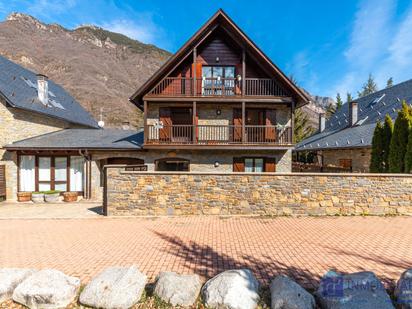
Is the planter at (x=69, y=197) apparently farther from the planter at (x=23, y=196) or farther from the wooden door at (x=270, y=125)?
the wooden door at (x=270, y=125)

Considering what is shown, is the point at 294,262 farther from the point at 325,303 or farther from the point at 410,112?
the point at 410,112

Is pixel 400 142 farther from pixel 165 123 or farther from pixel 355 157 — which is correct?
pixel 165 123

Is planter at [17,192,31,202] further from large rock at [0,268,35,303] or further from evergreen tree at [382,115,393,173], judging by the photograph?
evergreen tree at [382,115,393,173]

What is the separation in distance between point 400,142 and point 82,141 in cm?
1782

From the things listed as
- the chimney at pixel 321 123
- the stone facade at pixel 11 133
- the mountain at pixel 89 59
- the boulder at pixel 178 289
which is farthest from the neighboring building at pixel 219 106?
the mountain at pixel 89 59

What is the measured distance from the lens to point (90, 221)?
27.1ft

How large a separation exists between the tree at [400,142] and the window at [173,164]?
1116 centimetres

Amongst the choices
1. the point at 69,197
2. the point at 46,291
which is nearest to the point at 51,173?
the point at 69,197

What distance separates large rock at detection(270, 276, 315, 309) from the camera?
11.1 ft

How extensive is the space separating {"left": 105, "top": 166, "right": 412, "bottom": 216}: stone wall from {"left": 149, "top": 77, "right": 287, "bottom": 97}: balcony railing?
19.9ft

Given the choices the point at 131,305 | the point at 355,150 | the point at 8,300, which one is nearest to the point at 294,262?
the point at 131,305

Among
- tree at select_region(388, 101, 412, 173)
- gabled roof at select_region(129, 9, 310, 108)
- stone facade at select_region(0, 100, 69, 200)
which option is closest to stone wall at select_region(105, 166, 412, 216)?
tree at select_region(388, 101, 412, 173)

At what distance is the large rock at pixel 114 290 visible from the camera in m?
3.57

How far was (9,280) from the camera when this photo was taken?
392cm
